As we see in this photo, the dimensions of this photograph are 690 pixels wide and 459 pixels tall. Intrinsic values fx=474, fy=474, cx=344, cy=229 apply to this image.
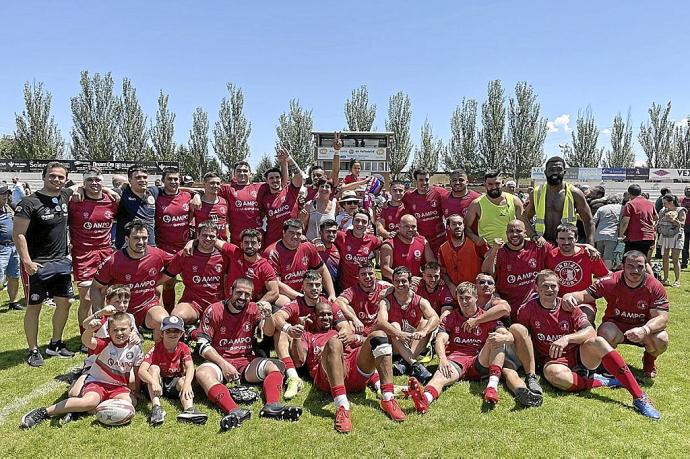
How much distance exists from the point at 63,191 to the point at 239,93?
41.4 meters

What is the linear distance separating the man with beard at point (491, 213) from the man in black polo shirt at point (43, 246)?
5.16 meters

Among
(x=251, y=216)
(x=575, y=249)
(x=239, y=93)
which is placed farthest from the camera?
(x=239, y=93)

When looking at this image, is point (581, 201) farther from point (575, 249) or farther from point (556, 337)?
point (556, 337)

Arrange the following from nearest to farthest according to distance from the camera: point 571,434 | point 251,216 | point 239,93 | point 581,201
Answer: point 571,434 → point 581,201 → point 251,216 → point 239,93

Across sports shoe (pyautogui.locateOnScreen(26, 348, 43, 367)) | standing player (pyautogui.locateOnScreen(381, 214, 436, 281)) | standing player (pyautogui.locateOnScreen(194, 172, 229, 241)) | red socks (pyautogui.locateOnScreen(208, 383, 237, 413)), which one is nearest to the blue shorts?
sports shoe (pyautogui.locateOnScreen(26, 348, 43, 367))

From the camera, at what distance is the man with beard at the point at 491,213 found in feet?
20.8

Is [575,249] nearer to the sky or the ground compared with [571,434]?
nearer to the sky

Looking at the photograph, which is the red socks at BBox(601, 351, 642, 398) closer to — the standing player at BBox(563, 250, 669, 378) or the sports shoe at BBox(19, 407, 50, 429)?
the standing player at BBox(563, 250, 669, 378)

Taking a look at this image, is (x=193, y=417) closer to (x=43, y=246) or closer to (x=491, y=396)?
(x=491, y=396)

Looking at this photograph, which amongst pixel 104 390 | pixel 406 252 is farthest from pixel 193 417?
pixel 406 252

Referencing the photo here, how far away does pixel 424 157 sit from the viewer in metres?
50.1

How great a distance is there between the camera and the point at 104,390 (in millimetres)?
4273

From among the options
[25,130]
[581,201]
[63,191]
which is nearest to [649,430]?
[581,201]

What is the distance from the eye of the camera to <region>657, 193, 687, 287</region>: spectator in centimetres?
1060
